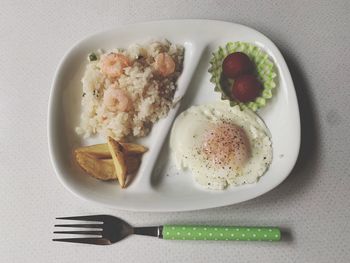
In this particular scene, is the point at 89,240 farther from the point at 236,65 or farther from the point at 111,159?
the point at 236,65

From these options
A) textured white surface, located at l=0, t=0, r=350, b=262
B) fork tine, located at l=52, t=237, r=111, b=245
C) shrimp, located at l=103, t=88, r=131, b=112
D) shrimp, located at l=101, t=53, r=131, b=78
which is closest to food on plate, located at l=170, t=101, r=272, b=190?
textured white surface, located at l=0, t=0, r=350, b=262

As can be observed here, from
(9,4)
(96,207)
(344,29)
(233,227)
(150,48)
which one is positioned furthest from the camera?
(9,4)

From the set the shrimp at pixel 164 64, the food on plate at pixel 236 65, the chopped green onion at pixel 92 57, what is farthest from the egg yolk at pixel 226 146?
the chopped green onion at pixel 92 57

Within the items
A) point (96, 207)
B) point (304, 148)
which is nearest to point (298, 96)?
point (304, 148)

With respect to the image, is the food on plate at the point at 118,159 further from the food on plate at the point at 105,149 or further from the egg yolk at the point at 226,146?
the egg yolk at the point at 226,146

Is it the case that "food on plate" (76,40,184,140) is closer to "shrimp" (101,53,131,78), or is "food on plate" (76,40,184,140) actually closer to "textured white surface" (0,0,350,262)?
"shrimp" (101,53,131,78)

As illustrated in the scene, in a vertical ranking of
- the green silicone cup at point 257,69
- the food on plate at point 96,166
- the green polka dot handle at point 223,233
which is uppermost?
the green silicone cup at point 257,69

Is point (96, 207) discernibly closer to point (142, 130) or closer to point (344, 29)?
point (142, 130)
